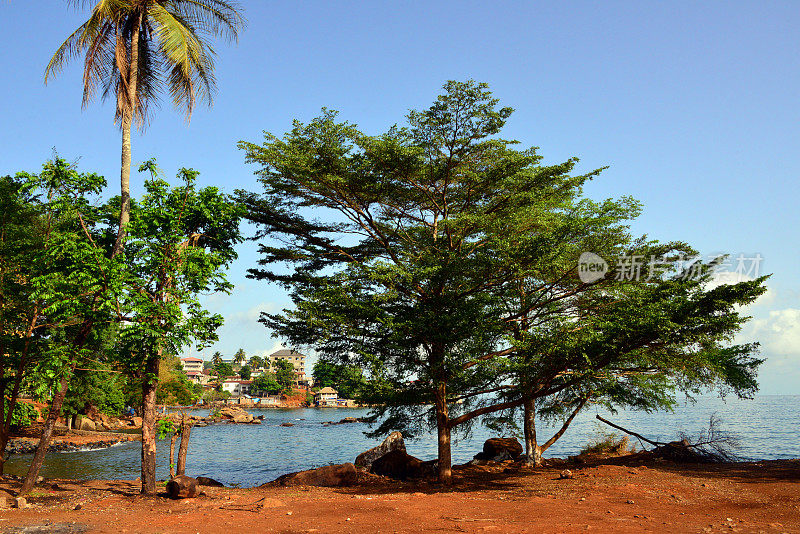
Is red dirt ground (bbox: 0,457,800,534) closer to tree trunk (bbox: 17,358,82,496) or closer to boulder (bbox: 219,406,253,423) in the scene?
Answer: tree trunk (bbox: 17,358,82,496)

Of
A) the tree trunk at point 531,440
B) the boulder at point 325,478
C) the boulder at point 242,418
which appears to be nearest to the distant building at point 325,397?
the boulder at point 242,418

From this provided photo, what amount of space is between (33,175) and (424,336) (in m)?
12.3

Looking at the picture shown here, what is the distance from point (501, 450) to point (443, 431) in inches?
327

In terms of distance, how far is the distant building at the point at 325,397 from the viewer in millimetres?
124469

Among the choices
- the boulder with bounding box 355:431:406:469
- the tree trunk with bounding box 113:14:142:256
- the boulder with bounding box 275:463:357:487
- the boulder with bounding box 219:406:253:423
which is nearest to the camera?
the tree trunk with bounding box 113:14:142:256

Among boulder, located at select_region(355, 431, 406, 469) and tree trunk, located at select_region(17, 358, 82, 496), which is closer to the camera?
tree trunk, located at select_region(17, 358, 82, 496)

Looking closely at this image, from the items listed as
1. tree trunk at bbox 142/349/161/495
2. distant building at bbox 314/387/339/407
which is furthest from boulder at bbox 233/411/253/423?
tree trunk at bbox 142/349/161/495

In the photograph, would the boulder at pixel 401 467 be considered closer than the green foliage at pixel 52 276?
No

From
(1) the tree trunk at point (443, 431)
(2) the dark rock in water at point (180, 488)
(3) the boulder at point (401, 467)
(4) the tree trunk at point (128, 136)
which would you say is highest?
(4) the tree trunk at point (128, 136)

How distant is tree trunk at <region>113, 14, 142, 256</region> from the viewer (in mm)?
14898

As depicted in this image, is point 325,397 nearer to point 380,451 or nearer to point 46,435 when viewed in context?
point 380,451

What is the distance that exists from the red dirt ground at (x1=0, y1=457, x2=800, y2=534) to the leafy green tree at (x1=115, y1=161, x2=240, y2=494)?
285 centimetres

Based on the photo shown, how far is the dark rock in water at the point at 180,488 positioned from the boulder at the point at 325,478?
3.97 metres

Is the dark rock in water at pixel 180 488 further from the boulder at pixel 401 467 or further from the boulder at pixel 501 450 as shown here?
the boulder at pixel 501 450
